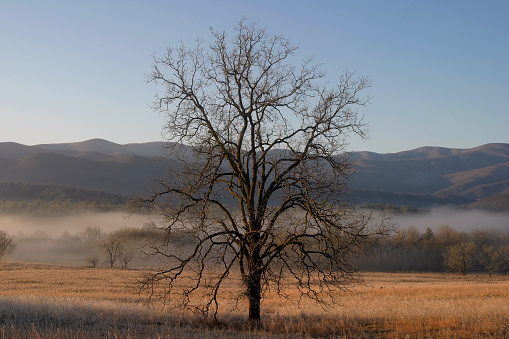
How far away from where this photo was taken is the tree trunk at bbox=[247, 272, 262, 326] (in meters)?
14.9

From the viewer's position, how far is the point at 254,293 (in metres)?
15.5

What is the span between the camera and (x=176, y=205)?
16.8 meters

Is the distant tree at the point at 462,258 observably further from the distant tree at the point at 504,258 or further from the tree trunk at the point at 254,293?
the tree trunk at the point at 254,293

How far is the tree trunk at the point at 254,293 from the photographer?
14.9 m

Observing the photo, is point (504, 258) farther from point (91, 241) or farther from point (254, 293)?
point (91, 241)

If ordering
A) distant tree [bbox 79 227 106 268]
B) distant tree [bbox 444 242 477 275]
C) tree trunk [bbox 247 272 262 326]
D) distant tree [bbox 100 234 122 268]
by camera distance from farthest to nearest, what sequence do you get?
distant tree [bbox 79 227 106 268] < distant tree [bbox 444 242 477 275] < distant tree [bbox 100 234 122 268] < tree trunk [bbox 247 272 262 326]

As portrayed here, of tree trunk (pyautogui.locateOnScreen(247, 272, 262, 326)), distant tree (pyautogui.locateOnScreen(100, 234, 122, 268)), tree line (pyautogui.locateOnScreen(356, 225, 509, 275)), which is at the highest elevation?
tree trunk (pyautogui.locateOnScreen(247, 272, 262, 326))

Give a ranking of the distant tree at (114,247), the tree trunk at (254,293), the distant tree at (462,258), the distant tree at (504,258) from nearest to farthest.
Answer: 1. the tree trunk at (254,293)
2. the distant tree at (114,247)
3. the distant tree at (462,258)
4. the distant tree at (504,258)

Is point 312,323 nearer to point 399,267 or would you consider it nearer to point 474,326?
point 474,326

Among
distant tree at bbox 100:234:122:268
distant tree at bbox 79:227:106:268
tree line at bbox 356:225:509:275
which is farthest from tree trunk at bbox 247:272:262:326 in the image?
distant tree at bbox 79:227:106:268

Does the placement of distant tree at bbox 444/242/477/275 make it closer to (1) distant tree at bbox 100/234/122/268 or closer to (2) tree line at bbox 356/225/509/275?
(2) tree line at bbox 356/225/509/275

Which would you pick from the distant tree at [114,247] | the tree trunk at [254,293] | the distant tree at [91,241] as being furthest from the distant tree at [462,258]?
the tree trunk at [254,293]

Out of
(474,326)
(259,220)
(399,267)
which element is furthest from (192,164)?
(399,267)

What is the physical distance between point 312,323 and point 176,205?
262 inches
